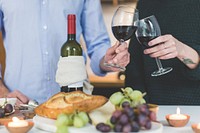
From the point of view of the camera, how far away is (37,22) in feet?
5.43

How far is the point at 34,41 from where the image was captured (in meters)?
1.66

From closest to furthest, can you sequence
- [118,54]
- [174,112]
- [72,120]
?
[72,120]
[174,112]
[118,54]

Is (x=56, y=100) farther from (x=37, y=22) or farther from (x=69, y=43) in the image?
(x=37, y=22)

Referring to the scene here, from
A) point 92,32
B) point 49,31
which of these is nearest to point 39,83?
point 49,31

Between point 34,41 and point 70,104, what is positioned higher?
point 34,41

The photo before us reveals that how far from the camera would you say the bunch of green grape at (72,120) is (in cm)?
91

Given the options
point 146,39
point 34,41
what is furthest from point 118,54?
point 34,41

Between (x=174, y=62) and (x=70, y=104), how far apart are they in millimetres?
760

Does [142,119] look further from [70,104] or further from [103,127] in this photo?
[70,104]

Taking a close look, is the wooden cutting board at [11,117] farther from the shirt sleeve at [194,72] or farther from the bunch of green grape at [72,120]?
the shirt sleeve at [194,72]

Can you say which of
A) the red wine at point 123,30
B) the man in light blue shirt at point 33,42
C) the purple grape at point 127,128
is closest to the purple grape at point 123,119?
the purple grape at point 127,128

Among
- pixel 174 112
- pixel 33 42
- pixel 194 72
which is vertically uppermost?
pixel 33 42

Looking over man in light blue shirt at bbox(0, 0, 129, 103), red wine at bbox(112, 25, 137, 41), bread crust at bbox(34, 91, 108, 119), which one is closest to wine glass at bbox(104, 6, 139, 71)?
red wine at bbox(112, 25, 137, 41)

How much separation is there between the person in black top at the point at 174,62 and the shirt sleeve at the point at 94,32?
148mm
